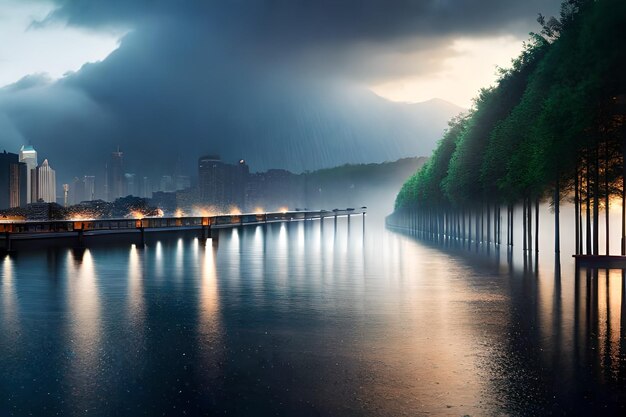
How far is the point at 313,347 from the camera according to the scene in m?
14.2

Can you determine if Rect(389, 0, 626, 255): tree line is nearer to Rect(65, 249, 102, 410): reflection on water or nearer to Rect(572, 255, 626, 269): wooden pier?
Rect(572, 255, 626, 269): wooden pier

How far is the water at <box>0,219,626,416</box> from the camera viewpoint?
9.95 metres

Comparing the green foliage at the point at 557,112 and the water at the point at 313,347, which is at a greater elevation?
the green foliage at the point at 557,112

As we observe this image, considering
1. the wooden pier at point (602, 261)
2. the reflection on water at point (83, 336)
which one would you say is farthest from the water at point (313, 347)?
the wooden pier at point (602, 261)

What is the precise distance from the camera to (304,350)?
13906 millimetres

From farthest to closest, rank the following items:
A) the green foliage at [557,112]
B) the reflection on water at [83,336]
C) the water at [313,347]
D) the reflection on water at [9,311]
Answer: the green foliage at [557,112]
the reflection on water at [9,311]
the reflection on water at [83,336]
the water at [313,347]

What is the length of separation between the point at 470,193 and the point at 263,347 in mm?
56304

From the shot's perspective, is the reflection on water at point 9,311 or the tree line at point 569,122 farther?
the tree line at point 569,122

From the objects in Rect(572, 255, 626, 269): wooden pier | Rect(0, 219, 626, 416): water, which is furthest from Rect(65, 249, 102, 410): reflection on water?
Rect(572, 255, 626, 269): wooden pier

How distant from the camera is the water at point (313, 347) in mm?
9945

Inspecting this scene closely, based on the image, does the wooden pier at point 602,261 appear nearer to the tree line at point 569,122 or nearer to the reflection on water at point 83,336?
the tree line at point 569,122

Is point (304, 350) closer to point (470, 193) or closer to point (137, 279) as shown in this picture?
point (137, 279)

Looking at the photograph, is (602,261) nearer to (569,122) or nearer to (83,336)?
(569,122)

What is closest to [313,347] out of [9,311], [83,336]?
[83,336]
